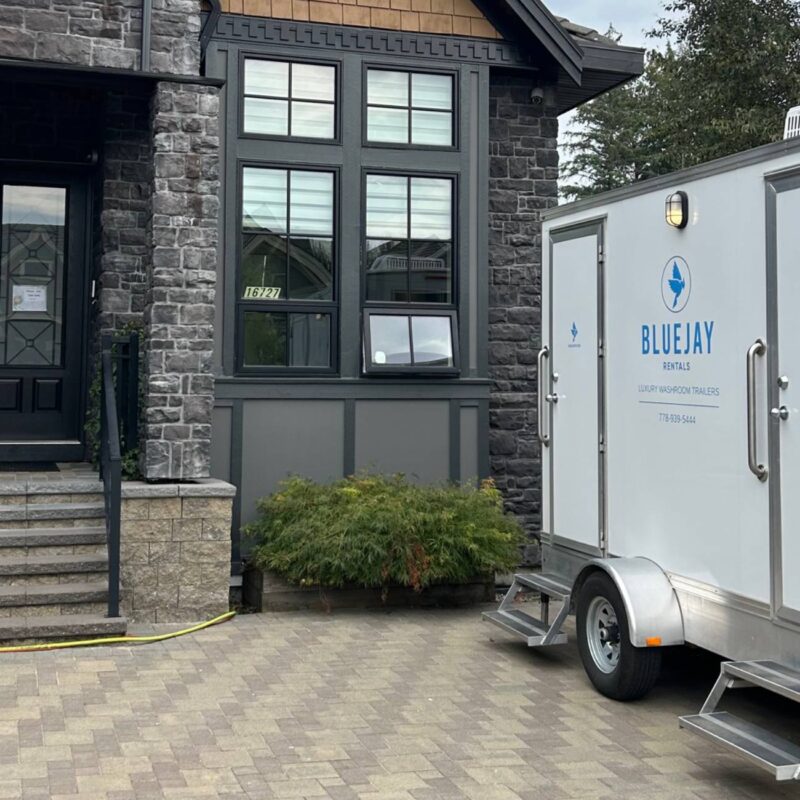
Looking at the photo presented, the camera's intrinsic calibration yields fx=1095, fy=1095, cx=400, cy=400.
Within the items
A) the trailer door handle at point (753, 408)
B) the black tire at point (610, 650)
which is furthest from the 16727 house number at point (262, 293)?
the trailer door handle at point (753, 408)

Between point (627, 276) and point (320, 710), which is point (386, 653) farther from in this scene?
point (627, 276)

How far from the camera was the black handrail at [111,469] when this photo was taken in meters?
7.20

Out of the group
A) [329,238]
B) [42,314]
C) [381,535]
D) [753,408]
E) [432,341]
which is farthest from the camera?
[42,314]

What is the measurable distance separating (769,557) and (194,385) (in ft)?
15.0

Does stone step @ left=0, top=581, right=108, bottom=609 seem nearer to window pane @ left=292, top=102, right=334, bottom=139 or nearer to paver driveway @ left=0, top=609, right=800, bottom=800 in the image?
paver driveway @ left=0, top=609, right=800, bottom=800

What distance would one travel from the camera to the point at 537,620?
Answer: 6.81 metres

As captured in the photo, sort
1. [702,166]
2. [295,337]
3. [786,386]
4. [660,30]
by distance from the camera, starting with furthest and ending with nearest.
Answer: [660,30]
[295,337]
[702,166]
[786,386]

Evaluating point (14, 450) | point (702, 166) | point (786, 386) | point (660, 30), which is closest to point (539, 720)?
point (786, 386)

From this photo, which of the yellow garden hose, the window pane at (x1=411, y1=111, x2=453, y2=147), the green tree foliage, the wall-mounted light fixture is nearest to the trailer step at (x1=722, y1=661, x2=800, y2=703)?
the wall-mounted light fixture

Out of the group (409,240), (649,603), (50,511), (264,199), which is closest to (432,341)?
(409,240)

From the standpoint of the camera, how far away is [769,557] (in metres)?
4.80

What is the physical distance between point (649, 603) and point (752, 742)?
1.16 metres

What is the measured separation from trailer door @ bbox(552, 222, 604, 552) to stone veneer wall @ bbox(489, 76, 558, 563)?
3.00m

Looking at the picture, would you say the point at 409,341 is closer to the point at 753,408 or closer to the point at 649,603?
the point at 649,603
